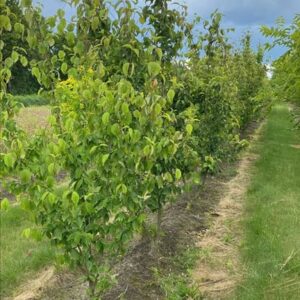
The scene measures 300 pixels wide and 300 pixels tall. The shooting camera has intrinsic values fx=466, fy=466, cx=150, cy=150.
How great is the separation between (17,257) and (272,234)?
3.20 meters

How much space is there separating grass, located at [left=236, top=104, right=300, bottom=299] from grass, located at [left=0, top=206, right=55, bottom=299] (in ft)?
7.67

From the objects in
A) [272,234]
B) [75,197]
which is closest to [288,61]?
[272,234]

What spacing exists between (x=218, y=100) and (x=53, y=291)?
3781 millimetres

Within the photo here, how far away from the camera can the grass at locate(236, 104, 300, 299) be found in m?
4.50

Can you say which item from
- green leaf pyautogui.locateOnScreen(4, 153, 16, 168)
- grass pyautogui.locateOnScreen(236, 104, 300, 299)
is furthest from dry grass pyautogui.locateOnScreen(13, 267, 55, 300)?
green leaf pyautogui.locateOnScreen(4, 153, 16, 168)

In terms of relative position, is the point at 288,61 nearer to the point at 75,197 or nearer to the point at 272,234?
the point at 272,234

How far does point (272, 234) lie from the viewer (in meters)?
5.96

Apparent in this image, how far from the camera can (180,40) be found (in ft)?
15.3

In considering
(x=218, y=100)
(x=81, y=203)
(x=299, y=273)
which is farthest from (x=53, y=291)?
(x=218, y=100)

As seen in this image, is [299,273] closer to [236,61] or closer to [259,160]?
[259,160]

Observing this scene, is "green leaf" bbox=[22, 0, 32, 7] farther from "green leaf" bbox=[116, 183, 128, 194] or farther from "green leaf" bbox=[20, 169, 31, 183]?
"green leaf" bbox=[116, 183, 128, 194]

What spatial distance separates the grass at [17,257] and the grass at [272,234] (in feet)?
7.67

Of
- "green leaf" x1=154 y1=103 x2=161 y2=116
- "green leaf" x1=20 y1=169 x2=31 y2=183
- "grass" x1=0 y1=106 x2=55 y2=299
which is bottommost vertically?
"grass" x1=0 y1=106 x2=55 y2=299

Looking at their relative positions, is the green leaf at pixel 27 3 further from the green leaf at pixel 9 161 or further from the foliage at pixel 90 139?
the green leaf at pixel 9 161
